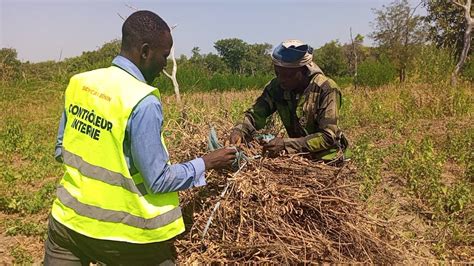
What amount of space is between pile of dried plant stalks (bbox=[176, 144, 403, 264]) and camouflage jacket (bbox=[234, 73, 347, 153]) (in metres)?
0.15

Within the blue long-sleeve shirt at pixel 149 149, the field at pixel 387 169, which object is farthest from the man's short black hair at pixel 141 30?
the field at pixel 387 169

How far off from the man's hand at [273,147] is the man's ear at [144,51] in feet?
3.81

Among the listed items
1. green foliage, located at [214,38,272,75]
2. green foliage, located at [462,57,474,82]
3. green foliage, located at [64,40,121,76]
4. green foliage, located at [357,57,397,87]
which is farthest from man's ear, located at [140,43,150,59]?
green foliage, located at [214,38,272,75]

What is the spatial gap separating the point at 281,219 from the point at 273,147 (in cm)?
49

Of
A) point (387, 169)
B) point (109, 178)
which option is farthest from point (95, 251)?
point (387, 169)

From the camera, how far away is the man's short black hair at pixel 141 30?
190cm

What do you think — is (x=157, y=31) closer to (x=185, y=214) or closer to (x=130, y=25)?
(x=130, y=25)

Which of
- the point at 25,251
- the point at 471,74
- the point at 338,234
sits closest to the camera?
the point at 338,234

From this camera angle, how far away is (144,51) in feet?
6.33

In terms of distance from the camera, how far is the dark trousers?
1895 mm

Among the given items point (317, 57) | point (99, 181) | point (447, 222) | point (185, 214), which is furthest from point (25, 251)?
point (317, 57)

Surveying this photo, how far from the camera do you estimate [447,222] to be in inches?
177

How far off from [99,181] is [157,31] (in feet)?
2.15

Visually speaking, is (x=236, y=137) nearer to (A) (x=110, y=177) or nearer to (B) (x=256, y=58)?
(A) (x=110, y=177)
